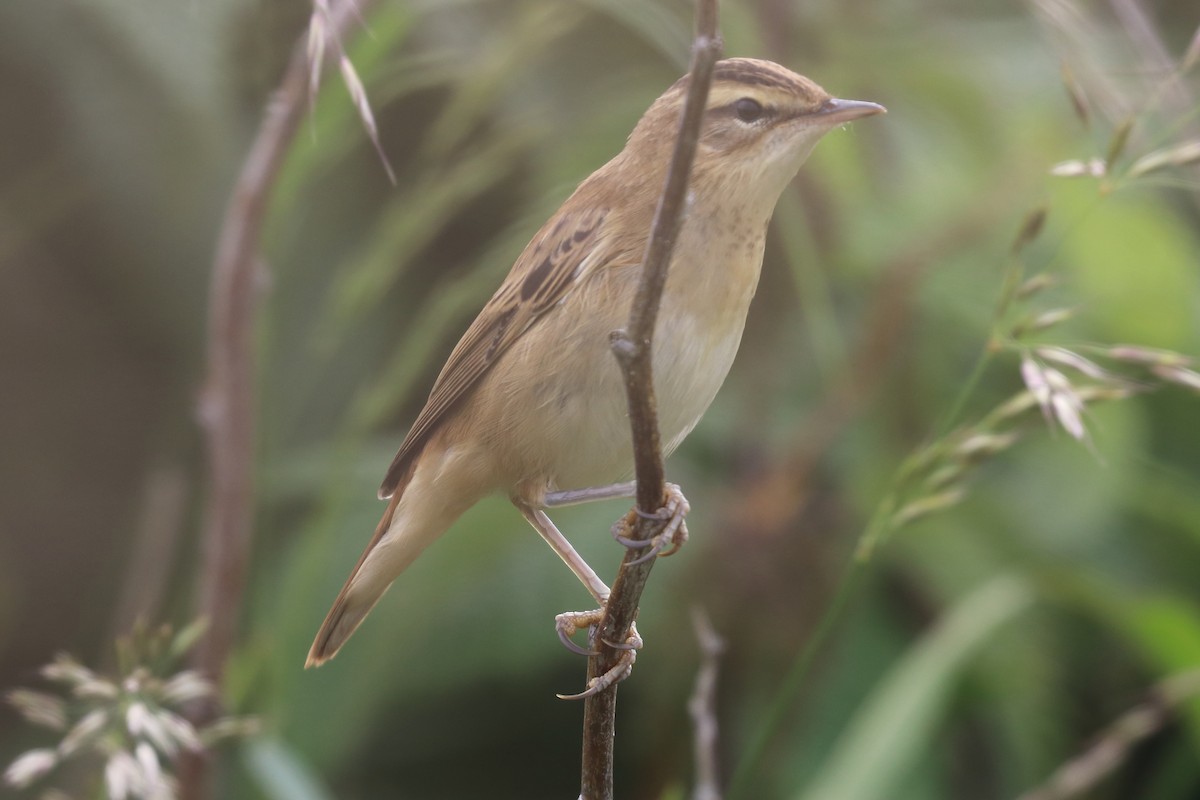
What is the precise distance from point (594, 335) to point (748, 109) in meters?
0.34

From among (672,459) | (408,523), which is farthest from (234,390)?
(672,459)

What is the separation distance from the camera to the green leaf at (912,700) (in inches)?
90.1

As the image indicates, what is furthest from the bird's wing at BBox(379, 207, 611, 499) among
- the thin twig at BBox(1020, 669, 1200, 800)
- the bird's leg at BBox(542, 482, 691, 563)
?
the thin twig at BBox(1020, 669, 1200, 800)

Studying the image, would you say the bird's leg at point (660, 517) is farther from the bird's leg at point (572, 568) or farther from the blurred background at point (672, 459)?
the blurred background at point (672, 459)

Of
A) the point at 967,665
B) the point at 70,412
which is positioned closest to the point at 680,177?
the point at 967,665

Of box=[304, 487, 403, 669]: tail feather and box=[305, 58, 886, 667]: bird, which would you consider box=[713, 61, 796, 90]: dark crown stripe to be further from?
box=[304, 487, 403, 669]: tail feather

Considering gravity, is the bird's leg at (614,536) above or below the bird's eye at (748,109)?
below

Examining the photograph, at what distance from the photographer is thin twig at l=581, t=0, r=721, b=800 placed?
0.92 metres

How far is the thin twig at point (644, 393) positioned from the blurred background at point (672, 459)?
130 centimetres

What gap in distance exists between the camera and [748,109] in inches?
57.6

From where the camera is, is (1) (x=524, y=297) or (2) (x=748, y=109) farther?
(1) (x=524, y=297)

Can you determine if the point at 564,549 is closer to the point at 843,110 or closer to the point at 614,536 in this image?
the point at 614,536

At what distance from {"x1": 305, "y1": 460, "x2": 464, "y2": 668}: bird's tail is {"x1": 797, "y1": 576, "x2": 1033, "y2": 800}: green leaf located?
3.50 ft

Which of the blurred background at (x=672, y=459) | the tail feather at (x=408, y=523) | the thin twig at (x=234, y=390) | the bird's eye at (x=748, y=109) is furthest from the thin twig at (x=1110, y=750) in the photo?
the thin twig at (x=234, y=390)
